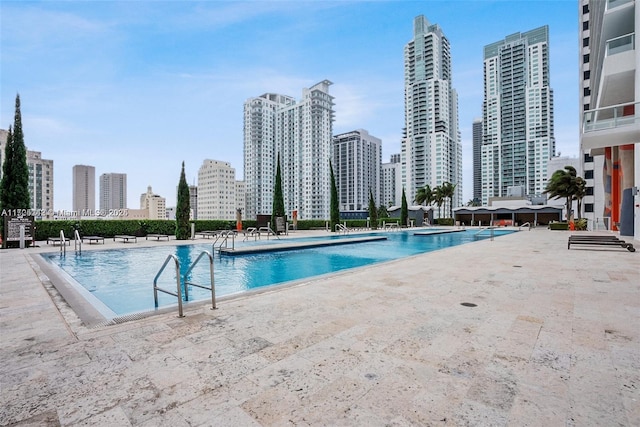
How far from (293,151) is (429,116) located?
53.7m

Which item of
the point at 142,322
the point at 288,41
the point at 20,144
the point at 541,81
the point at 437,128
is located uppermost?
the point at 541,81

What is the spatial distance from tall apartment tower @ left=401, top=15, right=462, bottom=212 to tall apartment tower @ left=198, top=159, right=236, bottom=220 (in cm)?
6621

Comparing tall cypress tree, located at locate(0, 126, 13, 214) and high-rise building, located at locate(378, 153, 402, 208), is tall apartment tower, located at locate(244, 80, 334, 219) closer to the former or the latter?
high-rise building, located at locate(378, 153, 402, 208)

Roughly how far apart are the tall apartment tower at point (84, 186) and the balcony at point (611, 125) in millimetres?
203100

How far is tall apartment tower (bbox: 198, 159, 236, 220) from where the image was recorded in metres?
111

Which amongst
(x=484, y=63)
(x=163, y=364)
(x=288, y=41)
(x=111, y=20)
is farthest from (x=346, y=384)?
(x=484, y=63)

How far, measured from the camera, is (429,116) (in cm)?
11888

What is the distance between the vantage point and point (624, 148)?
20.8 m

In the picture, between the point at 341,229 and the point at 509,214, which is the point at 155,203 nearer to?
the point at 341,229

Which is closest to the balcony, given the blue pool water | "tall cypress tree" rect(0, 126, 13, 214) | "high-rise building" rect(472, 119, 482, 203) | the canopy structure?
the blue pool water

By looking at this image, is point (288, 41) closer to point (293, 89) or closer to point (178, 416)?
point (178, 416)

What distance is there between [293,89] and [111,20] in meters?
125

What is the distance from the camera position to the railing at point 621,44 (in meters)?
15.2

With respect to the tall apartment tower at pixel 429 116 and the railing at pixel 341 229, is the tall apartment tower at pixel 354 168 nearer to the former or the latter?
the tall apartment tower at pixel 429 116
